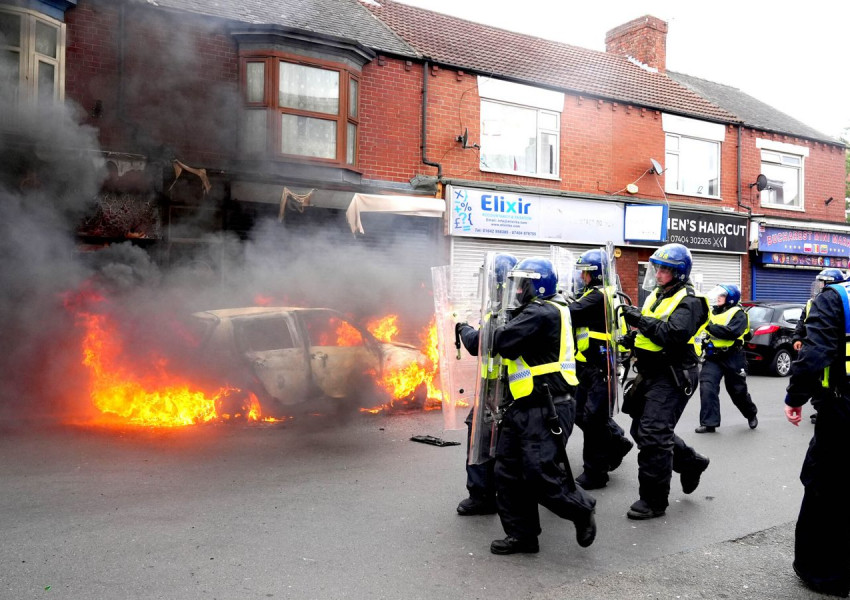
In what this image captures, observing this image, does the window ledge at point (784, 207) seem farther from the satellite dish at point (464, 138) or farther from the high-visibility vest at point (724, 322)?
the high-visibility vest at point (724, 322)

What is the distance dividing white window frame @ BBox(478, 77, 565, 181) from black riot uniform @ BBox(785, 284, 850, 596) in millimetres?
10847

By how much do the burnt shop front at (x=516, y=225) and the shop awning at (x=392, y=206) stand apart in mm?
500

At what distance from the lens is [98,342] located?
8719 millimetres

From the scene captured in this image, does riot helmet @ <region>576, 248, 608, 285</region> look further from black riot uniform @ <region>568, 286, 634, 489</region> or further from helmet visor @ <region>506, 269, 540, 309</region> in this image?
A: helmet visor @ <region>506, 269, 540, 309</region>

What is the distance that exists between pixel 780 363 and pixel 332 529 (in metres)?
11.3

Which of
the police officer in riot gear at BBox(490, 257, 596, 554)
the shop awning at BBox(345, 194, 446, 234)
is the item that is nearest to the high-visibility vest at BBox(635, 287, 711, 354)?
the police officer in riot gear at BBox(490, 257, 596, 554)

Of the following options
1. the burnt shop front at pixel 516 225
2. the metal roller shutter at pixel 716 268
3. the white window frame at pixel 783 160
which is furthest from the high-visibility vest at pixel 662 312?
the white window frame at pixel 783 160

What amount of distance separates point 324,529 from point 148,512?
1.20 metres

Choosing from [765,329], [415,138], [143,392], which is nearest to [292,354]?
[143,392]

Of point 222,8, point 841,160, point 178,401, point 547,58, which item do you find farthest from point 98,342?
point 841,160

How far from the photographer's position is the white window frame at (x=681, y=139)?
16.7 metres

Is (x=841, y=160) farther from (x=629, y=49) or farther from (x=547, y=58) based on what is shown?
(x=547, y=58)

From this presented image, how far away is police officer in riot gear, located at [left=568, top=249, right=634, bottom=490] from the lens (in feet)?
18.0

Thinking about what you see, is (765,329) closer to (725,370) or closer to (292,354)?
(725,370)
